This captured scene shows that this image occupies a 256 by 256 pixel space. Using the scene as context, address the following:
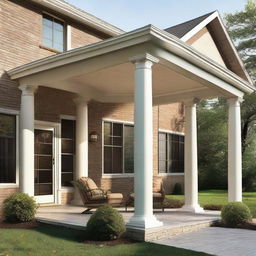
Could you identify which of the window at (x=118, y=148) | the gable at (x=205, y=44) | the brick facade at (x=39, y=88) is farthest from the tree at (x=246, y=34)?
the brick facade at (x=39, y=88)

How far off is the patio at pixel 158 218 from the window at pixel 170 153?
6094mm

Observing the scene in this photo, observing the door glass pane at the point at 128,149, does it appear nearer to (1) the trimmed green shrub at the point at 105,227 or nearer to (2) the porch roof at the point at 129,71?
(2) the porch roof at the point at 129,71

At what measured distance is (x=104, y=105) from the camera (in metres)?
14.0

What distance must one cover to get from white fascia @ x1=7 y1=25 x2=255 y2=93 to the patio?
3.52 metres

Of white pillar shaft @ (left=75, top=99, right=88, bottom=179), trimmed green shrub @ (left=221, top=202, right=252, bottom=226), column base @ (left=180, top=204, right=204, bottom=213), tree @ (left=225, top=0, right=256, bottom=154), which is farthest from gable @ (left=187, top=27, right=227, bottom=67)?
tree @ (left=225, top=0, right=256, bottom=154)

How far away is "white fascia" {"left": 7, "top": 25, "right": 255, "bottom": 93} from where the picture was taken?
7721 mm

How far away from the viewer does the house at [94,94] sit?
805cm

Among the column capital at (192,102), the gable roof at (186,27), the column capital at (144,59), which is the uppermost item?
the gable roof at (186,27)

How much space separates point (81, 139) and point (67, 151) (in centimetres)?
71

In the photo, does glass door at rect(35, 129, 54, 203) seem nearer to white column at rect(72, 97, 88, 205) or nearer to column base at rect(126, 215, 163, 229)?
white column at rect(72, 97, 88, 205)

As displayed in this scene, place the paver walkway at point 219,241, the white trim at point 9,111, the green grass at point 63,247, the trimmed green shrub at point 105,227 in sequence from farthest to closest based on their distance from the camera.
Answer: the white trim at point 9,111, the trimmed green shrub at point 105,227, the paver walkway at point 219,241, the green grass at point 63,247

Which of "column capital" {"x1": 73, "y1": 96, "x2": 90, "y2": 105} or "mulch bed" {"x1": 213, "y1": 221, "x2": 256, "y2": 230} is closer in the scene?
"mulch bed" {"x1": 213, "y1": 221, "x2": 256, "y2": 230}

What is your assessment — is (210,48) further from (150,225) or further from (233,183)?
(150,225)

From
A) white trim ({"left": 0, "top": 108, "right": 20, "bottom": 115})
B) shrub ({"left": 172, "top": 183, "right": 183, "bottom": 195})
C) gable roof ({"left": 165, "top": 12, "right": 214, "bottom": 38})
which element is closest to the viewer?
white trim ({"left": 0, "top": 108, "right": 20, "bottom": 115})
